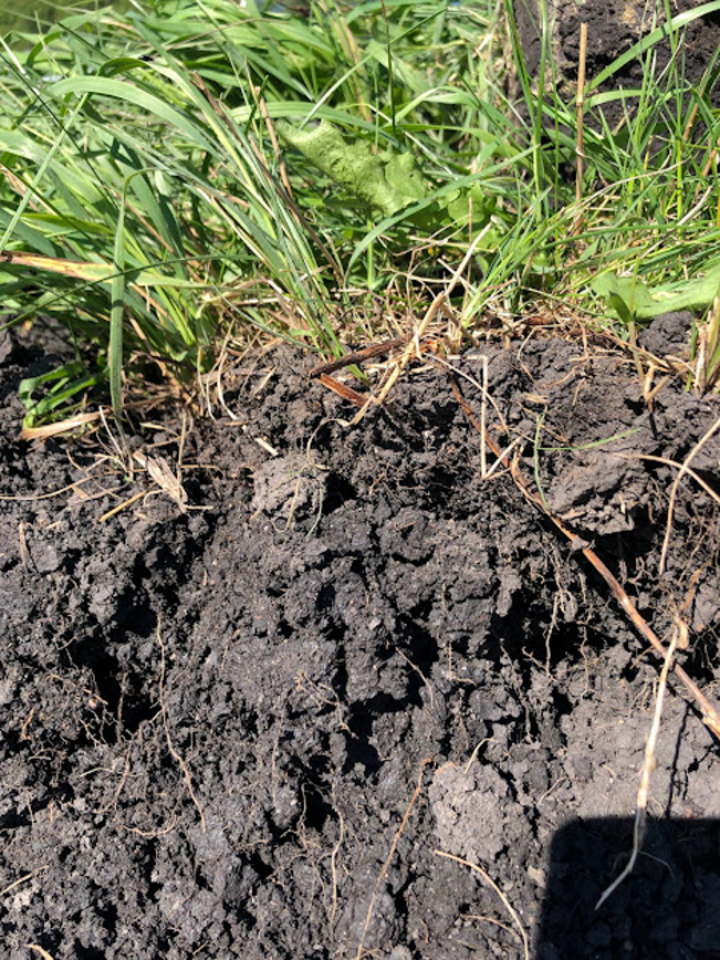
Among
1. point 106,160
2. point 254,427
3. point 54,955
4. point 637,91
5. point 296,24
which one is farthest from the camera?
point 296,24

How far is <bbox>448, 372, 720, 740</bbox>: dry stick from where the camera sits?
4.24 feet

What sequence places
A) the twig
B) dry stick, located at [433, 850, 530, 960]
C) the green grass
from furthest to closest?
the green grass < the twig < dry stick, located at [433, 850, 530, 960]

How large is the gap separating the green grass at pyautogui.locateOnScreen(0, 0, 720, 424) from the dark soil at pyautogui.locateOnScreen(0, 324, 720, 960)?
0.19m

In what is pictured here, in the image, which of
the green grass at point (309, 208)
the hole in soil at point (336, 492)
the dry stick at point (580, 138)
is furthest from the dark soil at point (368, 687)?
the dry stick at point (580, 138)

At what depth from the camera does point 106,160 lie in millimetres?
1715

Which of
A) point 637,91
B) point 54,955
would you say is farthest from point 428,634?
point 637,91

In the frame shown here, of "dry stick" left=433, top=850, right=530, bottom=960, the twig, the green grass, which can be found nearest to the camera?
"dry stick" left=433, top=850, right=530, bottom=960

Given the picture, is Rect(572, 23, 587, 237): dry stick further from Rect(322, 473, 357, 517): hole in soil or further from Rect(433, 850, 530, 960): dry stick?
Rect(433, 850, 530, 960): dry stick

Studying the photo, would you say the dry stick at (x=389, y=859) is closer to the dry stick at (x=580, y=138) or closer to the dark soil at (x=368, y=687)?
the dark soil at (x=368, y=687)

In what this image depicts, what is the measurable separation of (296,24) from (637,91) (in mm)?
891

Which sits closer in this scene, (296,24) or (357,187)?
(357,187)

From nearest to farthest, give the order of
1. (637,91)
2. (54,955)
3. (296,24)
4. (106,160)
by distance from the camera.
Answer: (54,955), (637,91), (106,160), (296,24)

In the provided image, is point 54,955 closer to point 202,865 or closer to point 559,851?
point 202,865

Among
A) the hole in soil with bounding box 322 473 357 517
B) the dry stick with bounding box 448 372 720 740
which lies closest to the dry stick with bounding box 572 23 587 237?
the dry stick with bounding box 448 372 720 740
